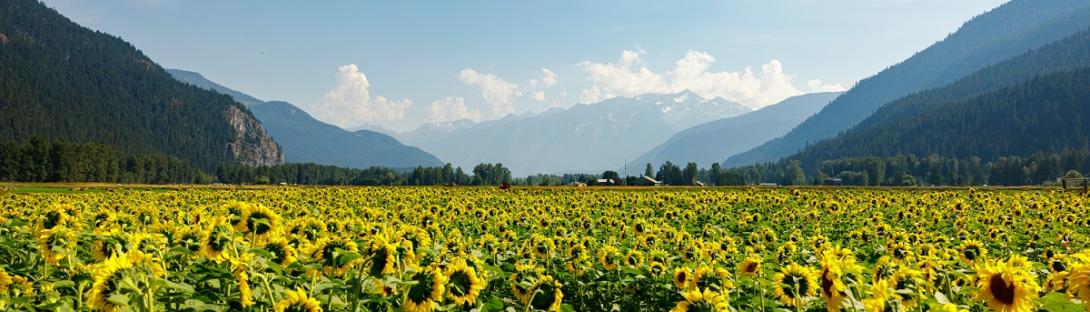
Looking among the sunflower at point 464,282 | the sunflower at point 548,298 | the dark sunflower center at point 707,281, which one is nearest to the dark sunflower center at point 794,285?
the dark sunflower center at point 707,281

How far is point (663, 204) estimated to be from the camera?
97.9ft

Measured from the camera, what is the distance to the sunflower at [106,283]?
3785 millimetres

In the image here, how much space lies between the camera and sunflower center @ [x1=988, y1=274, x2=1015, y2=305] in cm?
409

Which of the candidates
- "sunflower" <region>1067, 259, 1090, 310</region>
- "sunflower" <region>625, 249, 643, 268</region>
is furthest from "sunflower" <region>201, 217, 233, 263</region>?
"sunflower" <region>625, 249, 643, 268</region>

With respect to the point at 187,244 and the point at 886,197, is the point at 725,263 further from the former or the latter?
the point at 886,197

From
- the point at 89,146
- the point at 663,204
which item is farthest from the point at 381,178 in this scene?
the point at 663,204

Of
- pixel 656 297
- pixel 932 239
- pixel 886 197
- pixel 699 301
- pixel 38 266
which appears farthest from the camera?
pixel 886 197

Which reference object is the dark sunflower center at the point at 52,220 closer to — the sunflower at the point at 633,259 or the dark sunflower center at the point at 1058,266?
the sunflower at the point at 633,259

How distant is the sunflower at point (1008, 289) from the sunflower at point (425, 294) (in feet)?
11.6

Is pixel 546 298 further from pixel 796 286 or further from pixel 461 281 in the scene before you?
pixel 796 286

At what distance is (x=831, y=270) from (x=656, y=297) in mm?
3707

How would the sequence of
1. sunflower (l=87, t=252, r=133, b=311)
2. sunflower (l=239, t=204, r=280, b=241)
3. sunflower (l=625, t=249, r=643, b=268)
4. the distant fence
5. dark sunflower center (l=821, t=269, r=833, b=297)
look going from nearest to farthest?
sunflower (l=87, t=252, r=133, b=311)
dark sunflower center (l=821, t=269, r=833, b=297)
sunflower (l=239, t=204, r=280, b=241)
sunflower (l=625, t=249, r=643, b=268)
the distant fence

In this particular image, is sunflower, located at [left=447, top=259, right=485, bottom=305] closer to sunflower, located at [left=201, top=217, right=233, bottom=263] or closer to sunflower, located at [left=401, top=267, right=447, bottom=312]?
sunflower, located at [left=401, top=267, right=447, bottom=312]

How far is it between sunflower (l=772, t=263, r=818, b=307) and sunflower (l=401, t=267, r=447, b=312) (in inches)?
108
